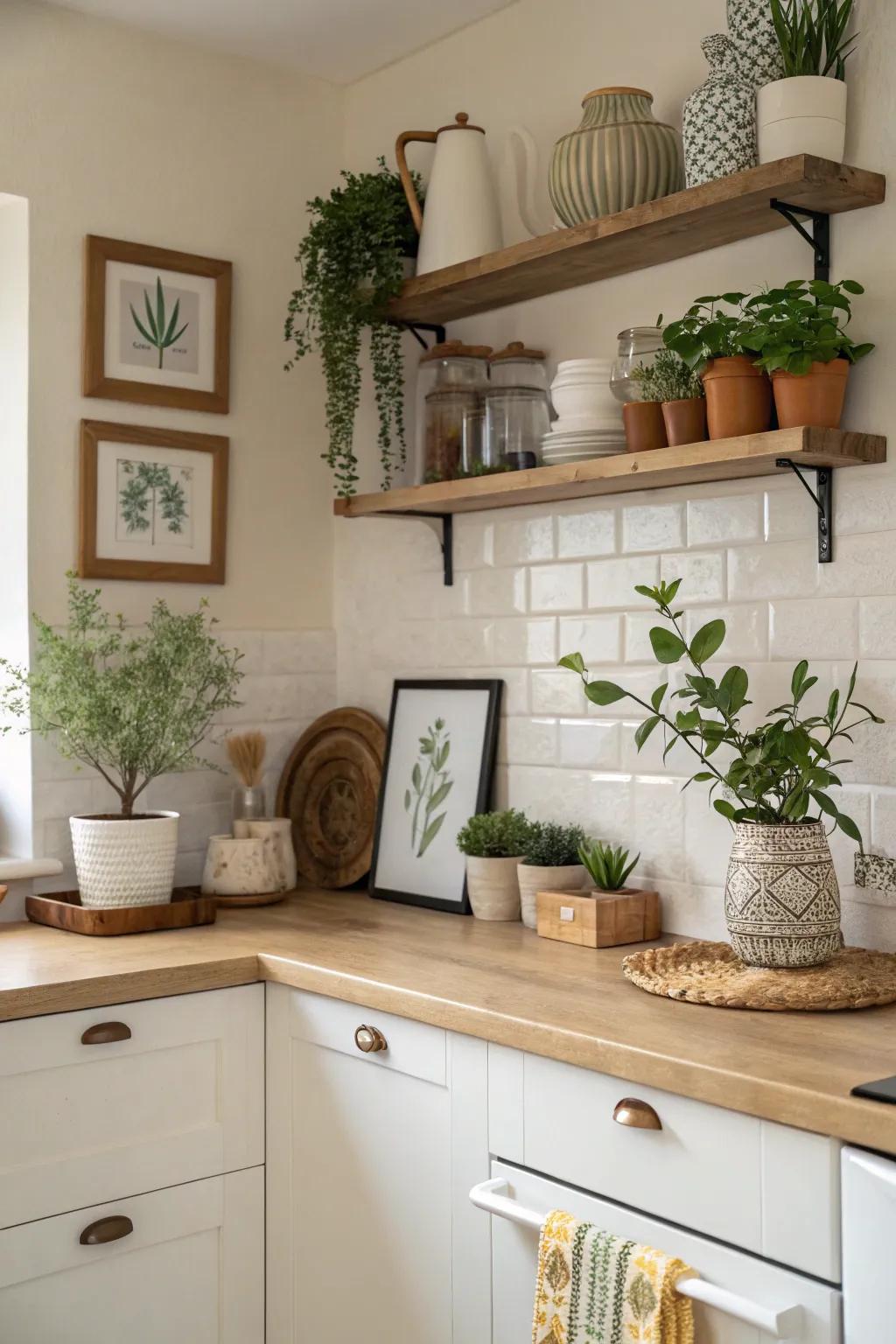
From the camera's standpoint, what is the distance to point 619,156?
Answer: 228 cm

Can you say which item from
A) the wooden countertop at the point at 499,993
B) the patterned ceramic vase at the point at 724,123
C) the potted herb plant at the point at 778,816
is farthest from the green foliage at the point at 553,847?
the patterned ceramic vase at the point at 724,123

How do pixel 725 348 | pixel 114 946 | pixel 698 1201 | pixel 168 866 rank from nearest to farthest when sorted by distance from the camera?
pixel 698 1201, pixel 725 348, pixel 114 946, pixel 168 866

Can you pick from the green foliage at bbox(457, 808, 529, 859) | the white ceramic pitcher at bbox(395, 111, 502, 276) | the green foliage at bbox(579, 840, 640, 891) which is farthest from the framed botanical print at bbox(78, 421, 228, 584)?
the green foliage at bbox(579, 840, 640, 891)

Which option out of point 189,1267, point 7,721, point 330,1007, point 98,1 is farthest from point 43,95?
point 189,1267

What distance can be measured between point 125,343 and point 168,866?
1062 mm

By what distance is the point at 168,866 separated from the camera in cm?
257

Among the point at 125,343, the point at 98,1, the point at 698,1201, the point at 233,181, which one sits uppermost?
the point at 98,1

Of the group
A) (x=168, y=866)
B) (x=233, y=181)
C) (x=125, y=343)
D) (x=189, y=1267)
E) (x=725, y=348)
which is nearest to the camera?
(x=725, y=348)

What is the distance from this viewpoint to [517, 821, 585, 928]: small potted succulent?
2416 millimetres

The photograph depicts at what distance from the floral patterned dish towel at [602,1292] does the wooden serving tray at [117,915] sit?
104 centimetres

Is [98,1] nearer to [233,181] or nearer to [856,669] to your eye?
[233,181]

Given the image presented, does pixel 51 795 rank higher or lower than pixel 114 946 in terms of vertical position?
higher

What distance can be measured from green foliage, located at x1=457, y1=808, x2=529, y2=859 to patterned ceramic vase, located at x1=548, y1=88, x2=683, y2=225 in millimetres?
1073

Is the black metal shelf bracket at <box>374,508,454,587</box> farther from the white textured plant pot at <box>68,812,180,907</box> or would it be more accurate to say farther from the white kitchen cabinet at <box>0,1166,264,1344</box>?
the white kitchen cabinet at <box>0,1166,264,1344</box>
